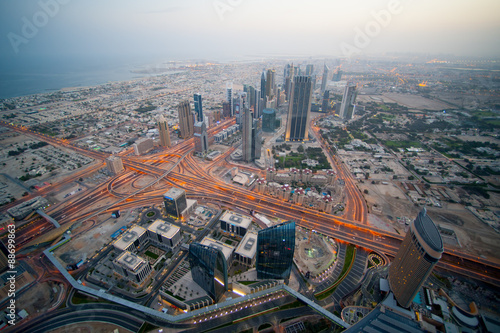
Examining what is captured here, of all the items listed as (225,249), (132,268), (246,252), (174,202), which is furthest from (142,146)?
(246,252)

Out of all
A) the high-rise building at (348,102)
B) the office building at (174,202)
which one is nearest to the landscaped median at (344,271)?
the office building at (174,202)

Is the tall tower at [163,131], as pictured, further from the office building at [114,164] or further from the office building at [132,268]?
the office building at [132,268]

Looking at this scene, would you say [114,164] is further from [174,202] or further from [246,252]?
[246,252]

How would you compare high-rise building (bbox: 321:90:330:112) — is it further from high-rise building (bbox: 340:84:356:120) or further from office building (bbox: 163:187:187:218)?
office building (bbox: 163:187:187:218)

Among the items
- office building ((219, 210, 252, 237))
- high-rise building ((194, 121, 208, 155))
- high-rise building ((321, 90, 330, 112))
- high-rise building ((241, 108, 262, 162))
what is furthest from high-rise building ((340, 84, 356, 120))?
office building ((219, 210, 252, 237))

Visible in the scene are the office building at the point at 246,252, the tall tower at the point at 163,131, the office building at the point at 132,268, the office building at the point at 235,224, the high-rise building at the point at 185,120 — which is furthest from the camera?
the high-rise building at the point at 185,120

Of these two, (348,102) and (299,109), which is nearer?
(299,109)
